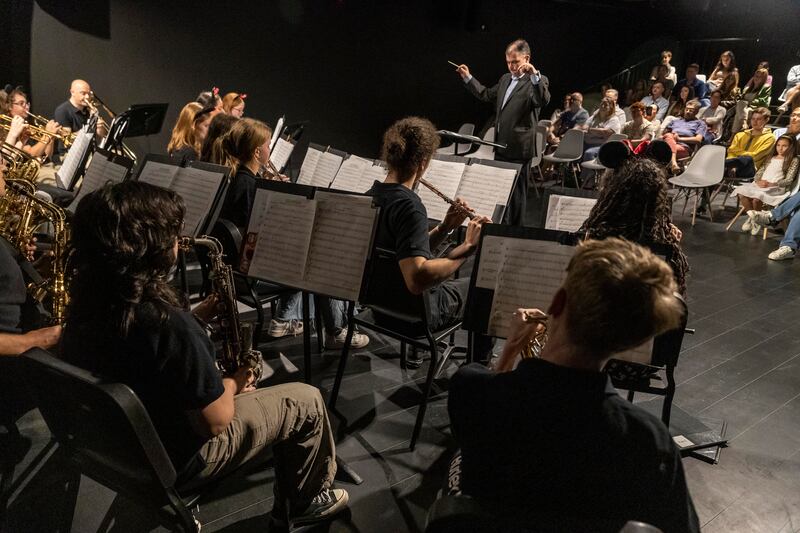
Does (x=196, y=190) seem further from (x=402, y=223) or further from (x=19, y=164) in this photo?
(x=19, y=164)

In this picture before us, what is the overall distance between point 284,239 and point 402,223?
1.77 ft

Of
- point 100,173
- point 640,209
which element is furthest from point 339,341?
point 640,209

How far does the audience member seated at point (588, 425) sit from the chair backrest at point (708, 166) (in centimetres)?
618

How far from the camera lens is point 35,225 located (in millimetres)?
2799

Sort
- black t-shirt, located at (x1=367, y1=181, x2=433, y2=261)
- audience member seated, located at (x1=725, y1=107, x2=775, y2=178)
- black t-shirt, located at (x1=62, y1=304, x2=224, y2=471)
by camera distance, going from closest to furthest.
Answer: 1. black t-shirt, located at (x1=62, y1=304, x2=224, y2=471)
2. black t-shirt, located at (x1=367, y1=181, x2=433, y2=261)
3. audience member seated, located at (x1=725, y1=107, x2=775, y2=178)

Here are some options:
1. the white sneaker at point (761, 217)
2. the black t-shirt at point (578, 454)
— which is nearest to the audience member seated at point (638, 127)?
the white sneaker at point (761, 217)

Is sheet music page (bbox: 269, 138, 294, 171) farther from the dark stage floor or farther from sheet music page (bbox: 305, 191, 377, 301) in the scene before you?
sheet music page (bbox: 305, 191, 377, 301)

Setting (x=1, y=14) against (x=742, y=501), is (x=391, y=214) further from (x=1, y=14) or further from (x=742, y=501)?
(x=1, y=14)

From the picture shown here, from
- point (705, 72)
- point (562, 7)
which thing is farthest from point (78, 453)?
point (705, 72)

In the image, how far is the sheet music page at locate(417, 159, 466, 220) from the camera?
3.51 meters

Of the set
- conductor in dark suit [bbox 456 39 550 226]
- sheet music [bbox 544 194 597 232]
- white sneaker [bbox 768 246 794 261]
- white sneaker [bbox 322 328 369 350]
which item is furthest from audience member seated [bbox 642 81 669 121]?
white sneaker [bbox 322 328 369 350]

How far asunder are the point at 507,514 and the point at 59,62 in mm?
7749

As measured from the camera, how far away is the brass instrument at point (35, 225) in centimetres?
239

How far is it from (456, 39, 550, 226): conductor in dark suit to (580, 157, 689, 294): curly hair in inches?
114
